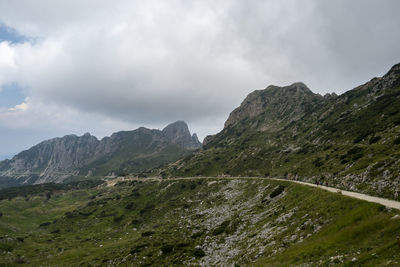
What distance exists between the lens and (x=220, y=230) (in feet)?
184

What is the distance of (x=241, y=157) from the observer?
167875 millimetres

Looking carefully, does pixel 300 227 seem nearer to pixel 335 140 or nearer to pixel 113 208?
pixel 335 140

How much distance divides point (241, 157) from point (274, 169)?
51551 millimetres

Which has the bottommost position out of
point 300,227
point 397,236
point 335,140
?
point 300,227

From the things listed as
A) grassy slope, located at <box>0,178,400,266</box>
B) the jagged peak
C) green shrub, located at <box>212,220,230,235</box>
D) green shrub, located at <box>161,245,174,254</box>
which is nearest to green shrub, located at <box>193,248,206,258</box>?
grassy slope, located at <box>0,178,400,266</box>

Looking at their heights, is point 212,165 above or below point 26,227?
above

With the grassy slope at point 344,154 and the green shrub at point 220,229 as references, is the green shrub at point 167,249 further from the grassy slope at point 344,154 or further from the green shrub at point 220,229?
the grassy slope at point 344,154

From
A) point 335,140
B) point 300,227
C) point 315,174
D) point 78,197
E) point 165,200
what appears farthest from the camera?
point 78,197

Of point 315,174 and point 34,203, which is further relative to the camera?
point 34,203

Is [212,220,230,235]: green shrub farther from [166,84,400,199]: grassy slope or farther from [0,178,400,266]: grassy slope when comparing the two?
[166,84,400,199]: grassy slope

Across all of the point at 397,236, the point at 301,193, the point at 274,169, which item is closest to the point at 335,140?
the point at 274,169

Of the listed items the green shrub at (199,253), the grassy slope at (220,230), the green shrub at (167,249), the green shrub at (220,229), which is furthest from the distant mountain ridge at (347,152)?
the green shrub at (167,249)

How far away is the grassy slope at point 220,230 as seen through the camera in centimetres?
2481

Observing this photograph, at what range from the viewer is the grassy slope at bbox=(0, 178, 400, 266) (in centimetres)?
2481
